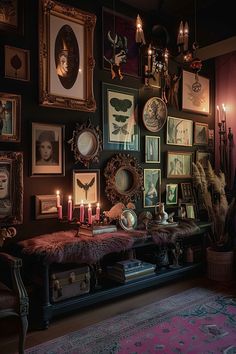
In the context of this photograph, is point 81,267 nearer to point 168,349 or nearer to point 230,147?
point 168,349

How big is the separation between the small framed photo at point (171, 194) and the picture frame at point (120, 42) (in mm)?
1434

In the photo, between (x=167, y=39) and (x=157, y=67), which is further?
(x=167, y=39)

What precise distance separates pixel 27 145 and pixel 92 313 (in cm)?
164

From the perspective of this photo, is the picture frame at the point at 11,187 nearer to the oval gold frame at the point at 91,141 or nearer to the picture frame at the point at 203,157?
the oval gold frame at the point at 91,141

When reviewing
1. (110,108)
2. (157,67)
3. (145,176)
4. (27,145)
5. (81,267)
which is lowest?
(81,267)

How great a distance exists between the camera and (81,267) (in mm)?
2998

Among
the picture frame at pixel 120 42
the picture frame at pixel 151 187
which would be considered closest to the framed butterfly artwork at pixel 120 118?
the picture frame at pixel 120 42

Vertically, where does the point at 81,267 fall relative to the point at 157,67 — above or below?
below

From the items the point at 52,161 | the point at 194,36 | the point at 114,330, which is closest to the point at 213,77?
the point at 194,36

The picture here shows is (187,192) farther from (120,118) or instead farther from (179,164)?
(120,118)

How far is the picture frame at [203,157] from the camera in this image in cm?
455

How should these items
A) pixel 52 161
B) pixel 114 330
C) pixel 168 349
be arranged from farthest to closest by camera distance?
pixel 52 161 < pixel 114 330 < pixel 168 349

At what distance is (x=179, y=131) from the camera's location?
14.2 ft

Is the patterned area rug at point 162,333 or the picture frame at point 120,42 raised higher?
the picture frame at point 120,42
